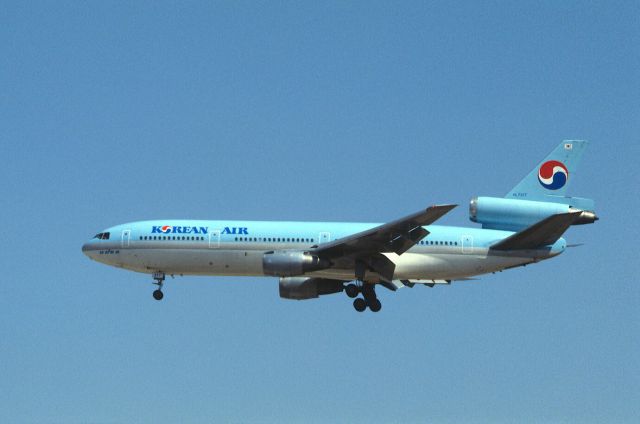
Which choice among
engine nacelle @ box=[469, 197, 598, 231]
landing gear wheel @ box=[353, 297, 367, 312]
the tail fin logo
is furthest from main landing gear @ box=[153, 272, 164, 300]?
the tail fin logo

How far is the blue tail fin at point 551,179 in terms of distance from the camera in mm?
52219

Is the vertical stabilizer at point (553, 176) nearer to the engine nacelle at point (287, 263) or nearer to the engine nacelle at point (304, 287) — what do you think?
the engine nacelle at point (304, 287)

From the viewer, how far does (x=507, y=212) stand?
5047 centimetres

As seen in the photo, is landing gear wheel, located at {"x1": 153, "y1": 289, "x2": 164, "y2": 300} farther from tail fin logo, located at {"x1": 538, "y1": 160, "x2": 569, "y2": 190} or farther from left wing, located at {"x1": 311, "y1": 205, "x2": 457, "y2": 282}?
tail fin logo, located at {"x1": 538, "y1": 160, "x2": 569, "y2": 190}

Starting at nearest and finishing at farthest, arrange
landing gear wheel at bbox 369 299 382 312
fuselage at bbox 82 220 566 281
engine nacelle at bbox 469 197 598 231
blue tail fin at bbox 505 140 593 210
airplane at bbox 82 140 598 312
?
airplane at bbox 82 140 598 312 → fuselage at bbox 82 220 566 281 → engine nacelle at bbox 469 197 598 231 → landing gear wheel at bbox 369 299 382 312 → blue tail fin at bbox 505 140 593 210

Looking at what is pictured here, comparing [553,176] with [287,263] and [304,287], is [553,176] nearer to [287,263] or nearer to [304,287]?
[304,287]

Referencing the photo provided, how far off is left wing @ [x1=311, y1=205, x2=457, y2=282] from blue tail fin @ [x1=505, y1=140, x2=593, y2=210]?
23.7ft

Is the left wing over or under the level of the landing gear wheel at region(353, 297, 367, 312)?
over

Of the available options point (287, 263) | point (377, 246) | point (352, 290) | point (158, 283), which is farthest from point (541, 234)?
point (158, 283)

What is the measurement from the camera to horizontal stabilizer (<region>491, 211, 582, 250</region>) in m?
46.6

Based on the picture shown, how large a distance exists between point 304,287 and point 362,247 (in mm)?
5515

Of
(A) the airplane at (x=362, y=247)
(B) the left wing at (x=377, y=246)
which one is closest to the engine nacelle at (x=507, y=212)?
(A) the airplane at (x=362, y=247)

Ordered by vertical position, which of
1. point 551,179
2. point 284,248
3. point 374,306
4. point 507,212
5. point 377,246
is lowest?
point 374,306

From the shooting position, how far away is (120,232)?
52.8 m
